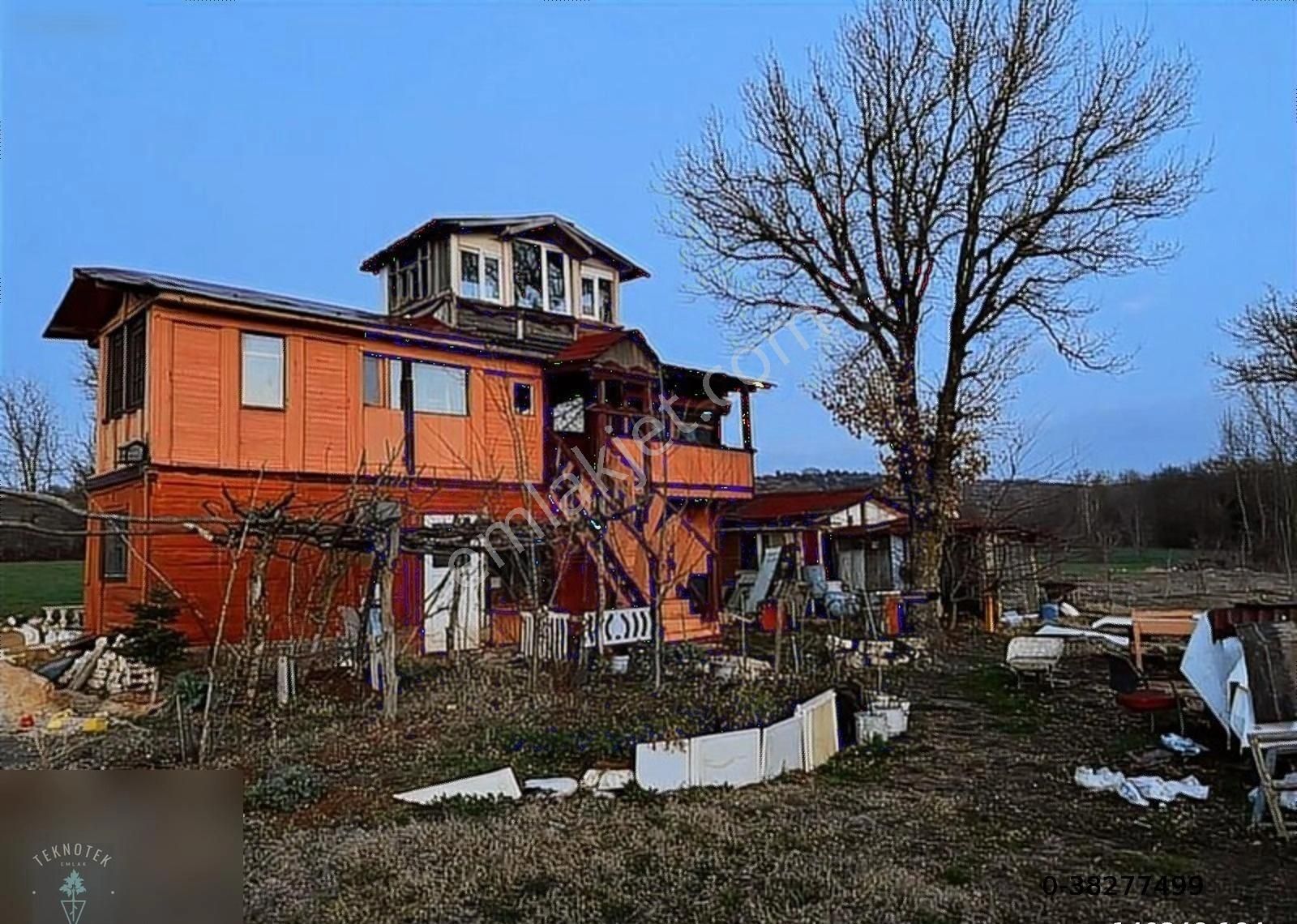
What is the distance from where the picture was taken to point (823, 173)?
18.4m

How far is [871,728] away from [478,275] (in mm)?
11531

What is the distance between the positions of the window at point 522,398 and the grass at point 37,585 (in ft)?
30.3

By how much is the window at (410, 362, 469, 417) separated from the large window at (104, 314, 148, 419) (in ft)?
12.0

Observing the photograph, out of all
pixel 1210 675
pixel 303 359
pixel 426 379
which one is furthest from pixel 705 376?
pixel 1210 675

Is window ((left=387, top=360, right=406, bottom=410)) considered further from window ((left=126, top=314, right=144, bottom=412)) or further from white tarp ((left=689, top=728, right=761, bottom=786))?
white tarp ((left=689, top=728, right=761, bottom=786))

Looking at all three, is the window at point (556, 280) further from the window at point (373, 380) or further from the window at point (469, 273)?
the window at point (373, 380)

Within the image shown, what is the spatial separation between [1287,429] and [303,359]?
32.0 metres

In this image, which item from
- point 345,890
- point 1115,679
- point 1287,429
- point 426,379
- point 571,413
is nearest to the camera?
point 345,890

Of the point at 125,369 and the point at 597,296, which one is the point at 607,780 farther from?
the point at 597,296

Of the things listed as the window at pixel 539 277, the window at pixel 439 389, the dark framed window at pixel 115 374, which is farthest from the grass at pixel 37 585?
the window at pixel 539 277

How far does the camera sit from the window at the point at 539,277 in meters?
17.2

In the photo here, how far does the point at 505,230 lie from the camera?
659 inches

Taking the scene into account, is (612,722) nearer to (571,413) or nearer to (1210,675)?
(1210,675)

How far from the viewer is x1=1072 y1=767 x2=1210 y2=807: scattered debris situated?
6.12 m
